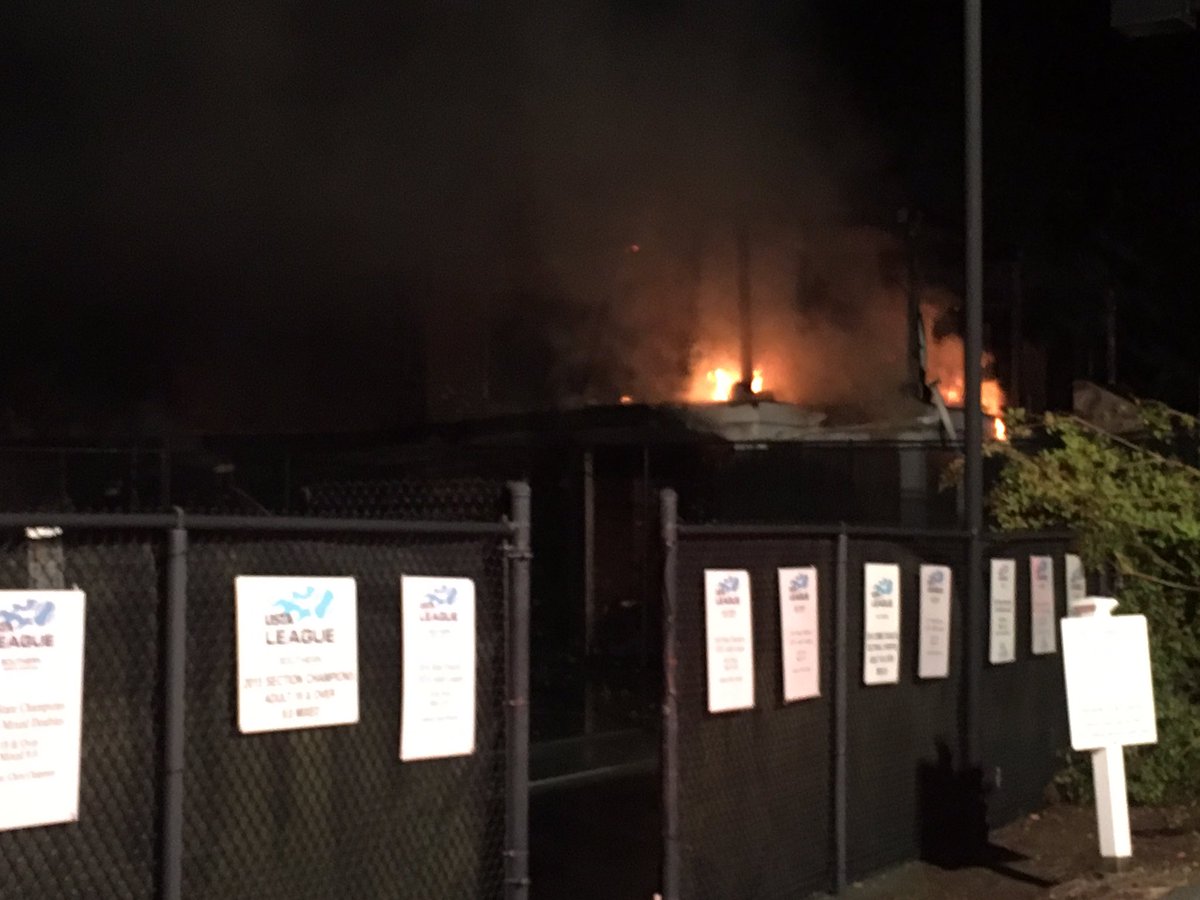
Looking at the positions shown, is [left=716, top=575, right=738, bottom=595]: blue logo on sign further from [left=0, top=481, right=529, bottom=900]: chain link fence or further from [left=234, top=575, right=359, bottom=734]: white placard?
[left=234, top=575, right=359, bottom=734]: white placard

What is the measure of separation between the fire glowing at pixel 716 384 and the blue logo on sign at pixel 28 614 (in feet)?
58.9

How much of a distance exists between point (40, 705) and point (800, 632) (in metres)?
3.94

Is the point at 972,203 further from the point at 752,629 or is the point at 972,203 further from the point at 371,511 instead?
the point at 371,511

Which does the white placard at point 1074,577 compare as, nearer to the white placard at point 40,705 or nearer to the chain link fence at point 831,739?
the chain link fence at point 831,739

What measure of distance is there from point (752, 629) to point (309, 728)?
2.58 meters

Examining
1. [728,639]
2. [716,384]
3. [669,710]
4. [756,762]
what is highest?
[716,384]

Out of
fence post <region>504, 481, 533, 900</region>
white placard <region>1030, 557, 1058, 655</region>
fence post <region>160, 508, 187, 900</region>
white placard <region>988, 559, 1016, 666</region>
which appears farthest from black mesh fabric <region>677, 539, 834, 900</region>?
white placard <region>1030, 557, 1058, 655</region>

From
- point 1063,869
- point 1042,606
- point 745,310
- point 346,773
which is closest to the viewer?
point 346,773

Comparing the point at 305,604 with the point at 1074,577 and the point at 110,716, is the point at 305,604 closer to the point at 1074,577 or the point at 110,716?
the point at 110,716

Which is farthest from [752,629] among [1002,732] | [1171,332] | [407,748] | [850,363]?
[1171,332]

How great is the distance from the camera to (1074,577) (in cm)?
1023

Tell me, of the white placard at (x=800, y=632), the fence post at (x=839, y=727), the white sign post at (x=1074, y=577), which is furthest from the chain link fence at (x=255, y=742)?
the white sign post at (x=1074, y=577)

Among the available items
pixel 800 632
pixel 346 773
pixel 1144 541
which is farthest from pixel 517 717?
pixel 1144 541

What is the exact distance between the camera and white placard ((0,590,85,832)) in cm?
365
